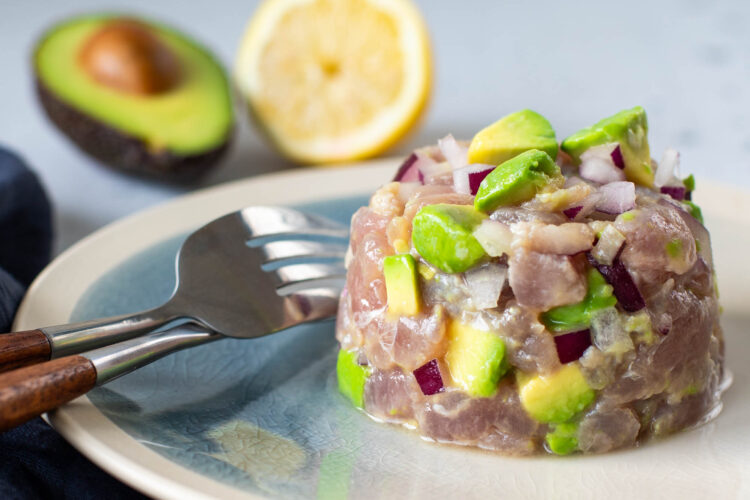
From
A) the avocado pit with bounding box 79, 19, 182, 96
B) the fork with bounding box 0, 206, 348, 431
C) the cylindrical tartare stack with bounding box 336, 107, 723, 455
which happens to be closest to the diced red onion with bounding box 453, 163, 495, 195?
the cylindrical tartare stack with bounding box 336, 107, 723, 455

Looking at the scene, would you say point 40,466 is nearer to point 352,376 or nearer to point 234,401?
point 234,401

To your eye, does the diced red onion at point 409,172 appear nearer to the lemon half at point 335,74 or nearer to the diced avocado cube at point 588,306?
the diced avocado cube at point 588,306

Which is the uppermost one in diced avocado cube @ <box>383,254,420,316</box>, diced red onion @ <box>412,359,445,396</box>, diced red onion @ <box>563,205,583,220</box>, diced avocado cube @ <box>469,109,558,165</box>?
diced avocado cube @ <box>469,109,558,165</box>

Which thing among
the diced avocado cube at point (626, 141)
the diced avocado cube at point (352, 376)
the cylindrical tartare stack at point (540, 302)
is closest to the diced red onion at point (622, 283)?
the cylindrical tartare stack at point (540, 302)

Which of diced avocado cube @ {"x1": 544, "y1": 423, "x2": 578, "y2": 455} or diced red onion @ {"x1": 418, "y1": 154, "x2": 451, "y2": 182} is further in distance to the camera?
diced red onion @ {"x1": 418, "y1": 154, "x2": 451, "y2": 182}

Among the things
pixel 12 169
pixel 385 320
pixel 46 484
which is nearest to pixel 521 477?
pixel 385 320

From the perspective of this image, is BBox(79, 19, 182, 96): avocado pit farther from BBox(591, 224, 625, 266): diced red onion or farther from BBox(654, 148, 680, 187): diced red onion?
BBox(591, 224, 625, 266): diced red onion

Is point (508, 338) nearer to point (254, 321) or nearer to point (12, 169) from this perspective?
point (254, 321)
